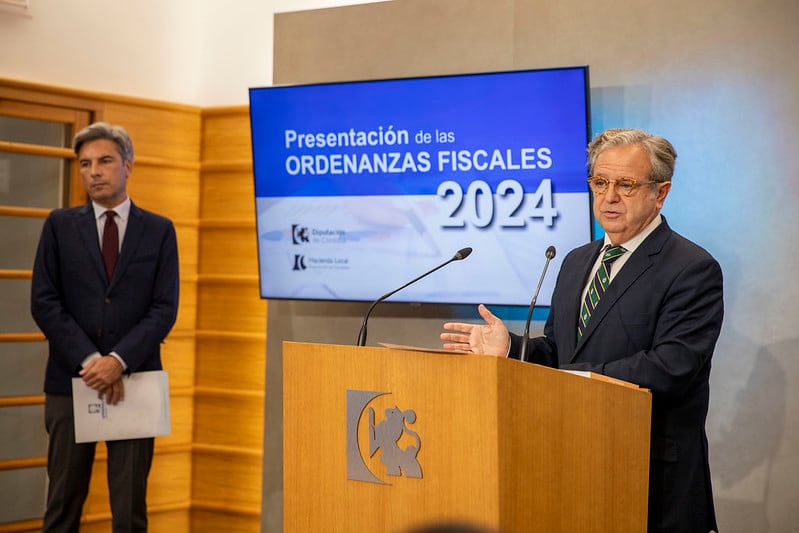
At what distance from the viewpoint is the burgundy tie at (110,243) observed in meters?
4.18

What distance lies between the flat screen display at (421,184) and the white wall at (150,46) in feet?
2.84

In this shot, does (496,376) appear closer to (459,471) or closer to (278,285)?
(459,471)

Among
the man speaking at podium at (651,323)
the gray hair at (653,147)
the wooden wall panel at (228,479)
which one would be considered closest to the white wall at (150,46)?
the wooden wall panel at (228,479)

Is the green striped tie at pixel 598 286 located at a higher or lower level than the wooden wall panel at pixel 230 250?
lower

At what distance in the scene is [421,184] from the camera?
4461 millimetres

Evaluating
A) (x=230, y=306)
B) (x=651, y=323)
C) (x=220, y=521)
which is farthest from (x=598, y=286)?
(x=220, y=521)

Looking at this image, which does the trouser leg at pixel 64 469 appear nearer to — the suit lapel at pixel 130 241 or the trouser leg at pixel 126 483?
the trouser leg at pixel 126 483

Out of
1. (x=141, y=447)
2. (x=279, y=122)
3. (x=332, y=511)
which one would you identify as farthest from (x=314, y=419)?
(x=279, y=122)

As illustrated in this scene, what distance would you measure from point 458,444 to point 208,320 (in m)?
3.74

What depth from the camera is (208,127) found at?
18.7ft

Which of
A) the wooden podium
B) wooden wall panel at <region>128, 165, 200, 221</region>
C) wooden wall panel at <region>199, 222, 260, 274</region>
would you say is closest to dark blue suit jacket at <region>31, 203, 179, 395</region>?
wooden wall panel at <region>128, 165, 200, 221</region>

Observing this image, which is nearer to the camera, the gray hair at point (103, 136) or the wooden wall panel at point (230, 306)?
the gray hair at point (103, 136)

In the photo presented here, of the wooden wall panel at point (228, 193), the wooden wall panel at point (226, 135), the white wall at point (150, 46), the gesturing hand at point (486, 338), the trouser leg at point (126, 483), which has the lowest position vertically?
the trouser leg at point (126, 483)

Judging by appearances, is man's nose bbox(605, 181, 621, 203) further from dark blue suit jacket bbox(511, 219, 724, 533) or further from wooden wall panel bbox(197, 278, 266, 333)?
wooden wall panel bbox(197, 278, 266, 333)
